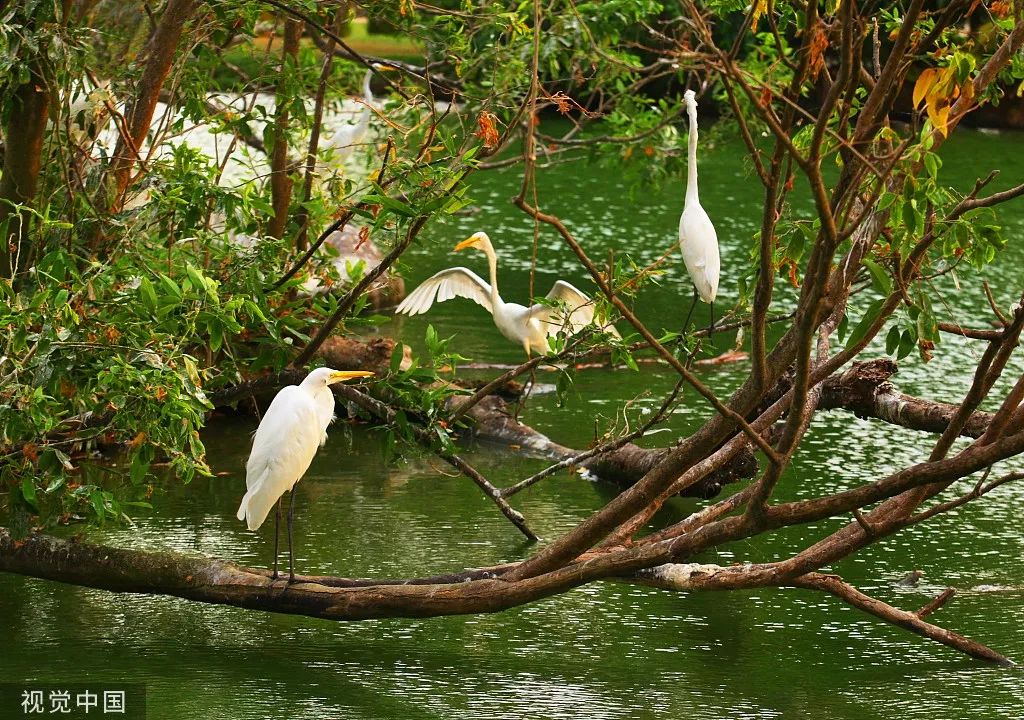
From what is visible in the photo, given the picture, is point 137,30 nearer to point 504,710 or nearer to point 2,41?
point 2,41

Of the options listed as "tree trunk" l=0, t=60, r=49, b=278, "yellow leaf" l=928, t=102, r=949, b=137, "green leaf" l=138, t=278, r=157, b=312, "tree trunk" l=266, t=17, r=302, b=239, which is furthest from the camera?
"tree trunk" l=266, t=17, r=302, b=239

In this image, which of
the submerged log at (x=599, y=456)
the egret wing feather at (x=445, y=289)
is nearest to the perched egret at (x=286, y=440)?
the submerged log at (x=599, y=456)

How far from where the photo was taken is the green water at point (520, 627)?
3822 millimetres

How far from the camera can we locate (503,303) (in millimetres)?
6691

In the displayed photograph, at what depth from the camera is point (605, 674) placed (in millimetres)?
3998

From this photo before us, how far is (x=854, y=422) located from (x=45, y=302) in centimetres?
441

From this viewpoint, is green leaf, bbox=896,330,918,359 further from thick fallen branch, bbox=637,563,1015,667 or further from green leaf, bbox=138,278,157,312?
green leaf, bbox=138,278,157,312

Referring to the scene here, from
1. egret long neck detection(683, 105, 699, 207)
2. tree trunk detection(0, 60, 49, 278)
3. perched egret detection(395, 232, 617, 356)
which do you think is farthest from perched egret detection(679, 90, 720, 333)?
tree trunk detection(0, 60, 49, 278)

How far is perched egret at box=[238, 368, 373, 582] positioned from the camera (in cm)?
426

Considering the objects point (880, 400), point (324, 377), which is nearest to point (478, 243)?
point (880, 400)

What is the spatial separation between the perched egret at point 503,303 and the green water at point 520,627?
50 centimetres

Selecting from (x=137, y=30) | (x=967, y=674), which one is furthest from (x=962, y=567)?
(x=137, y=30)

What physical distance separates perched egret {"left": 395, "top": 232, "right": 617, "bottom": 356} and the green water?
505mm

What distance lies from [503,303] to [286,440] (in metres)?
2.59
